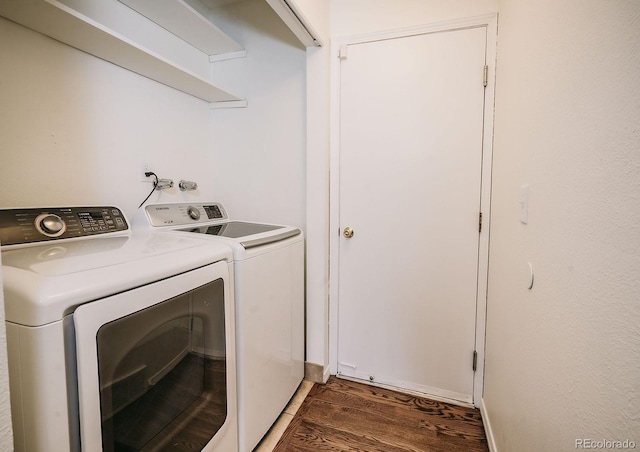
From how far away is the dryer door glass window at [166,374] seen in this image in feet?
2.49

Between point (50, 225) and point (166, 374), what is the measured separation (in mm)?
730

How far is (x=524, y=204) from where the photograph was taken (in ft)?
3.44

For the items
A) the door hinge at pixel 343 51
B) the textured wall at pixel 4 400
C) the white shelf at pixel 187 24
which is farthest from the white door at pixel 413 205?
the textured wall at pixel 4 400

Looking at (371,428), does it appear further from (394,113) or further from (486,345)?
(394,113)

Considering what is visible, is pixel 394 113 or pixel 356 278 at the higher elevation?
pixel 394 113

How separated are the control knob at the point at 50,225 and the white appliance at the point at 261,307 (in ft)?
1.24

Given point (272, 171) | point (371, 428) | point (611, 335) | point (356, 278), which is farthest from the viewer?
point (272, 171)

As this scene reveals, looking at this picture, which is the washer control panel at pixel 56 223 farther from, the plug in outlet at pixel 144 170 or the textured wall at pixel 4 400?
the textured wall at pixel 4 400

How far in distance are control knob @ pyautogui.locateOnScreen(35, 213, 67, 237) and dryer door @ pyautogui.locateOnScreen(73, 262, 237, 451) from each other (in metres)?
0.60

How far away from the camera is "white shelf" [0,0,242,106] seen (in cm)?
106

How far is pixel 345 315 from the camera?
→ 77.5 inches

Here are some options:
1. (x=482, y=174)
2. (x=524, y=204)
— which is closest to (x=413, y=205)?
(x=482, y=174)

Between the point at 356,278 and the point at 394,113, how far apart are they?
3.41 feet

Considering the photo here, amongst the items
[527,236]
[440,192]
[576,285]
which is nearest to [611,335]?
[576,285]
